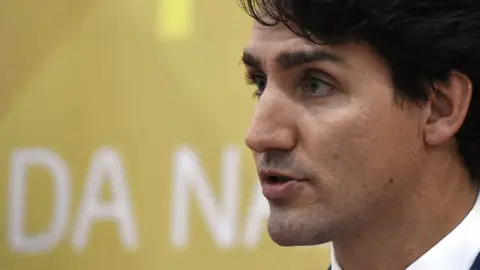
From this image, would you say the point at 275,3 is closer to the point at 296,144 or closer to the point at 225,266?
the point at 296,144

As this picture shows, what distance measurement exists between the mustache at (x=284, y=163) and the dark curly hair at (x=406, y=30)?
0.57 ft

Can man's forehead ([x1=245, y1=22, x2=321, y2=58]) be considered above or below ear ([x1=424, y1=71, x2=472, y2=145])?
above

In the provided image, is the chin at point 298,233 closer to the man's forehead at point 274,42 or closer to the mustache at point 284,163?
the mustache at point 284,163

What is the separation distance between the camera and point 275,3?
3.98 feet

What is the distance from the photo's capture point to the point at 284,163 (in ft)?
3.90

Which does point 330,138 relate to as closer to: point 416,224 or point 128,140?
point 416,224

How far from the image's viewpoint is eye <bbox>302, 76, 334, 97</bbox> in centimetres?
119

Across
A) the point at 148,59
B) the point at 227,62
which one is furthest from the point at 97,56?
the point at 227,62

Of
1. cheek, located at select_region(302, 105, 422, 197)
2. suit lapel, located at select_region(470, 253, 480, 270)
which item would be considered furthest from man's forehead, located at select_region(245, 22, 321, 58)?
suit lapel, located at select_region(470, 253, 480, 270)

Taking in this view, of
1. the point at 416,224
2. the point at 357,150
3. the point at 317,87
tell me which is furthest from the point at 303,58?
the point at 416,224

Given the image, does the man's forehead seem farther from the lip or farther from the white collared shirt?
the white collared shirt

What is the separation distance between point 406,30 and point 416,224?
0.94 feet

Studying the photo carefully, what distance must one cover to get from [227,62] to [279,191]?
3.09 ft

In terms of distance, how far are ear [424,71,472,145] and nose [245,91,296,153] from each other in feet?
0.68
